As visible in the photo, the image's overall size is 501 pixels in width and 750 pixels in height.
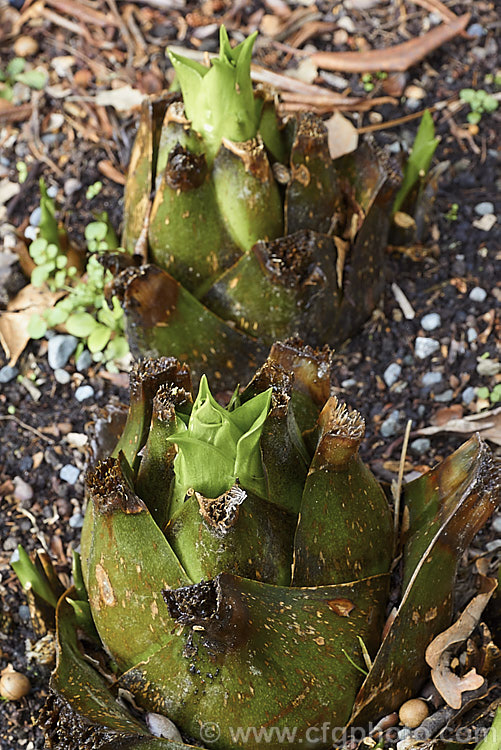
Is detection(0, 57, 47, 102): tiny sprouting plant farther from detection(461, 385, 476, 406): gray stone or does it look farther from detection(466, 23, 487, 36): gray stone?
detection(461, 385, 476, 406): gray stone

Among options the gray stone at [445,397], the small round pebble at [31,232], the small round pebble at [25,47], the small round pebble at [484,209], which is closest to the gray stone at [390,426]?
the gray stone at [445,397]

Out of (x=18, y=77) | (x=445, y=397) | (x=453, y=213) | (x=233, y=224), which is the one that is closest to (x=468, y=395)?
(x=445, y=397)

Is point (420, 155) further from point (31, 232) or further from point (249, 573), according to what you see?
point (249, 573)

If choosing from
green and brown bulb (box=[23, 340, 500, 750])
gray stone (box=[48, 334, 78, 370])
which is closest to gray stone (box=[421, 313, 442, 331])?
green and brown bulb (box=[23, 340, 500, 750])

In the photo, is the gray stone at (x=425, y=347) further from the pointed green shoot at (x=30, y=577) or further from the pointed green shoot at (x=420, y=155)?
the pointed green shoot at (x=30, y=577)

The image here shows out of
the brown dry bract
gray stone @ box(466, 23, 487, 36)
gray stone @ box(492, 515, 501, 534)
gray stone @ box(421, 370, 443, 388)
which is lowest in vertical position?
gray stone @ box(492, 515, 501, 534)

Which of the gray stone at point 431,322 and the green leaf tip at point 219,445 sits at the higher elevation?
the green leaf tip at point 219,445

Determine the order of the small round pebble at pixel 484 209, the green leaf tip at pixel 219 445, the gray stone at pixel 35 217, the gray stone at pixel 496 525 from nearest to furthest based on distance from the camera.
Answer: the green leaf tip at pixel 219 445 < the gray stone at pixel 496 525 < the small round pebble at pixel 484 209 < the gray stone at pixel 35 217
